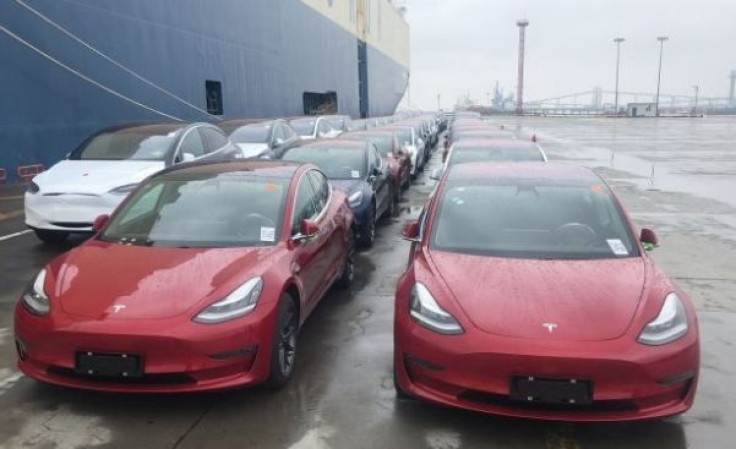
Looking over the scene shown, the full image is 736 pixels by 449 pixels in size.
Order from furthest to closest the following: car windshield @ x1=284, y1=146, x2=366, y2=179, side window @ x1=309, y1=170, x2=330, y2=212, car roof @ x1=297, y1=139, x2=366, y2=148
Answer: car roof @ x1=297, y1=139, x2=366, y2=148, car windshield @ x1=284, y1=146, x2=366, y2=179, side window @ x1=309, y1=170, x2=330, y2=212

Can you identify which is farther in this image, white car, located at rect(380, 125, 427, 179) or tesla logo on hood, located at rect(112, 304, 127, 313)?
white car, located at rect(380, 125, 427, 179)

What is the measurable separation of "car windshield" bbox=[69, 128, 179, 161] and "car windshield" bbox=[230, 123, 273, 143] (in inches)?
145

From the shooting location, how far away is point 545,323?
3.44m

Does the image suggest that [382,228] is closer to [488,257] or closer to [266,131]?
[266,131]

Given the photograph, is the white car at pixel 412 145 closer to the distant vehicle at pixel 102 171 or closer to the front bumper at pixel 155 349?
the distant vehicle at pixel 102 171

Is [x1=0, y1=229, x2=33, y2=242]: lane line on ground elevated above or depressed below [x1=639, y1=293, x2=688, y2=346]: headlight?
below

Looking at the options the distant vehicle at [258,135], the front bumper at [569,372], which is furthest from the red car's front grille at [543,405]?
the distant vehicle at [258,135]

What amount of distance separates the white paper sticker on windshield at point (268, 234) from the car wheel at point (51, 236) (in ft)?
14.4

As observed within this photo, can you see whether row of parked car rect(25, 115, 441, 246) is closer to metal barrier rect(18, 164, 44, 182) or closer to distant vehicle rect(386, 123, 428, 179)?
distant vehicle rect(386, 123, 428, 179)

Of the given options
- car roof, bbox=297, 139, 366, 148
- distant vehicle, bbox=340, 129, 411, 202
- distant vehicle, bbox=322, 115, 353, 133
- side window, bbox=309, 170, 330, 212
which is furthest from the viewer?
distant vehicle, bbox=322, 115, 353, 133

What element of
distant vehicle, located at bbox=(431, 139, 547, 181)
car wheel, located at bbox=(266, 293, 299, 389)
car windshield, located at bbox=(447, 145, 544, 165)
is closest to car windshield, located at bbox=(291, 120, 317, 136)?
distant vehicle, located at bbox=(431, 139, 547, 181)

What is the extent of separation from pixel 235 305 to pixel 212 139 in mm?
7307

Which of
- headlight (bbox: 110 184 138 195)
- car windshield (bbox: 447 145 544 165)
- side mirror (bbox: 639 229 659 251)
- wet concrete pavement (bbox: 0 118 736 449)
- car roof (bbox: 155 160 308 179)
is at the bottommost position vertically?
wet concrete pavement (bbox: 0 118 736 449)

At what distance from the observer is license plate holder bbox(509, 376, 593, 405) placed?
324 cm
